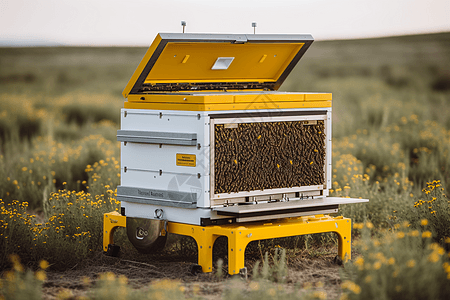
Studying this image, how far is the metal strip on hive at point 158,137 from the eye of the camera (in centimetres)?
603

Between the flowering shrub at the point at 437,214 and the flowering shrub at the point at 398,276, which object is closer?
the flowering shrub at the point at 398,276

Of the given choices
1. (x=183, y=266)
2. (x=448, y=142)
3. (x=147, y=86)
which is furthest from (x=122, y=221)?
(x=448, y=142)

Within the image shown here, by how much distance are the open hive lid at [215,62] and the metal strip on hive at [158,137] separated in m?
0.40

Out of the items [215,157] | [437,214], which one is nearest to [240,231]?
[215,157]

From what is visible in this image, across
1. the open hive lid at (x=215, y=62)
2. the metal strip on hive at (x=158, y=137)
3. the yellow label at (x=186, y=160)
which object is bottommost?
the yellow label at (x=186, y=160)

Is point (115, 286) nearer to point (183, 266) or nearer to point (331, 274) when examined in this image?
point (183, 266)

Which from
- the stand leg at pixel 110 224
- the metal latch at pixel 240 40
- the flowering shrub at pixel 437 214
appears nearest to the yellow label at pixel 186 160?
the stand leg at pixel 110 224

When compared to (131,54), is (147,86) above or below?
below

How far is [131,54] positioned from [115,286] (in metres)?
48.7

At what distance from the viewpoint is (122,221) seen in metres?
6.77

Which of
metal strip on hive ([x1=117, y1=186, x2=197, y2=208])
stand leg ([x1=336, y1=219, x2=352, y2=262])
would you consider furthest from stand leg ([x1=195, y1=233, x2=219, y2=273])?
stand leg ([x1=336, y1=219, x2=352, y2=262])

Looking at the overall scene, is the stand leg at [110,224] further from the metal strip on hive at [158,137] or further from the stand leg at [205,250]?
the stand leg at [205,250]

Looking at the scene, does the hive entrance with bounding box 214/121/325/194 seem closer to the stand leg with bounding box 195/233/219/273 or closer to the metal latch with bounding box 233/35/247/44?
the stand leg with bounding box 195/233/219/273

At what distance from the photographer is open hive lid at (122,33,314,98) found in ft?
21.0
